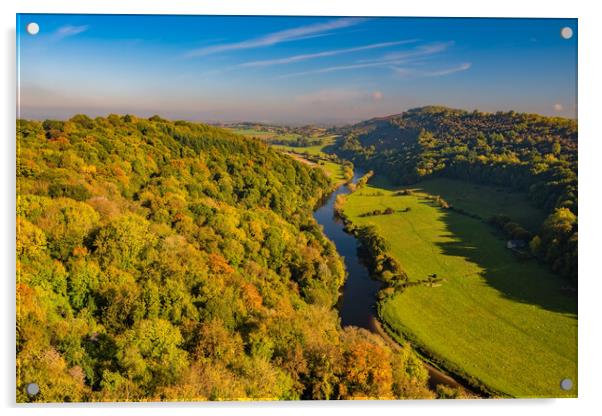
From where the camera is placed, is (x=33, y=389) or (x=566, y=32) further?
(x=566, y=32)

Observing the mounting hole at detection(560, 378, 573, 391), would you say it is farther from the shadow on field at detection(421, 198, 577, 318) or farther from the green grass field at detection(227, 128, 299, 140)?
the green grass field at detection(227, 128, 299, 140)

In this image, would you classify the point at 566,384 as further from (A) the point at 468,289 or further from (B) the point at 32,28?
(B) the point at 32,28

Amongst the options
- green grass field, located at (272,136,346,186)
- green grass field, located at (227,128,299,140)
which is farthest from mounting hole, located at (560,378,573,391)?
green grass field, located at (227,128,299,140)

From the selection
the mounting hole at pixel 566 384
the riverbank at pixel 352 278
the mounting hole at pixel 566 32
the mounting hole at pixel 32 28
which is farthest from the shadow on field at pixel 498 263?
the mounting hole at pixel 32 28

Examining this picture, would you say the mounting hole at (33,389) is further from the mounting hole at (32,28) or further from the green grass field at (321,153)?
the green grass field at (321,153)

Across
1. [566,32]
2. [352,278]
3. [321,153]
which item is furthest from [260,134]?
[566,32]

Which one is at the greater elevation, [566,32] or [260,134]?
[566,32]
